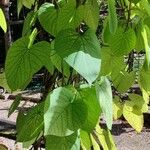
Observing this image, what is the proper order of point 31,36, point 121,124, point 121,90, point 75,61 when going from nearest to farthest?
point 75,61
point 31,36
point 121,90
point 121,124

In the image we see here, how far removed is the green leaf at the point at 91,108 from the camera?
42cm

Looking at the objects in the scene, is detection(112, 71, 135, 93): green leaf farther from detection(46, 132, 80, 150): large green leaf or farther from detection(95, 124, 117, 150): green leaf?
detection(46, 132, 80, 150): large green leaf

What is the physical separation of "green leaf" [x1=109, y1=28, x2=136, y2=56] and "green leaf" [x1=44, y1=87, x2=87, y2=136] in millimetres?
105

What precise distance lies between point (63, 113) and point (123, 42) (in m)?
0.14

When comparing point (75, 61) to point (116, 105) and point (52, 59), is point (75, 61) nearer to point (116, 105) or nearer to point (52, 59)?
point (52, 59)

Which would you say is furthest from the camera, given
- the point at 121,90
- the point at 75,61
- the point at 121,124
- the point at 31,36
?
the point at 121,124

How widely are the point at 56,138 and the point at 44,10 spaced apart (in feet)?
0.49

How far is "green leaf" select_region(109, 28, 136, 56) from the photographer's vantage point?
498 millimetres

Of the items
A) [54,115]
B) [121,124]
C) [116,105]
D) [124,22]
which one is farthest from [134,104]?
[121,124]

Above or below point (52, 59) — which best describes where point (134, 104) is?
below

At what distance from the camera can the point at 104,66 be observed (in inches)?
21.9

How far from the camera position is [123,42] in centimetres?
50

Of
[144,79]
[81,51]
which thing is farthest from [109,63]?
[81,51]

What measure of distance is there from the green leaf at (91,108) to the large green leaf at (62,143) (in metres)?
0.02
